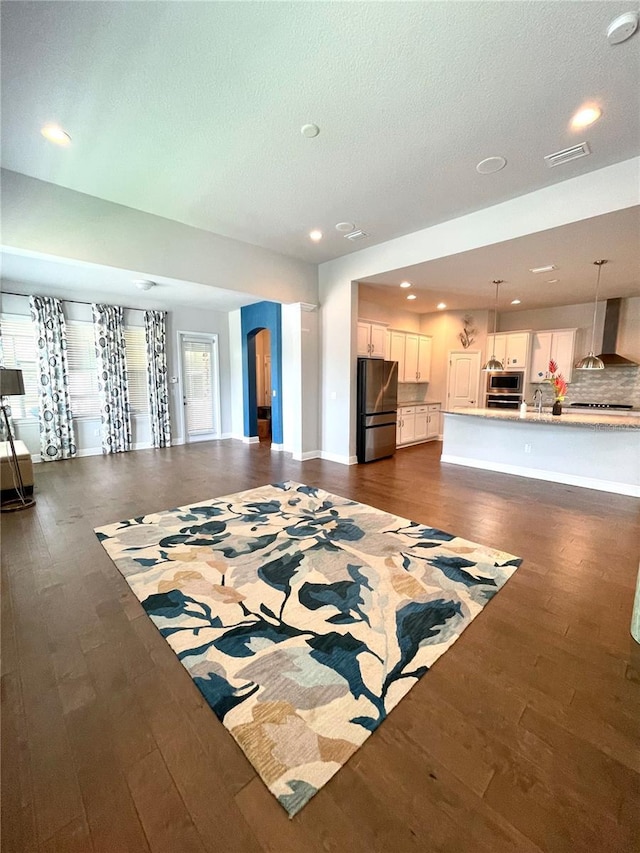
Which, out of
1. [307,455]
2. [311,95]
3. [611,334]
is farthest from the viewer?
[611,334]

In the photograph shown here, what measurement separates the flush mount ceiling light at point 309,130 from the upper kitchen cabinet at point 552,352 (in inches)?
261

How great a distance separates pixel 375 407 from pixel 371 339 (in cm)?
128

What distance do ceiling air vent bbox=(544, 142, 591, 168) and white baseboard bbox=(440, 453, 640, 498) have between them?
369 centimetres

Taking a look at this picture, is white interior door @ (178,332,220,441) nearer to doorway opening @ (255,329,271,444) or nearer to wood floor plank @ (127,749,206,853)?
doorway opening @ (255,329,271,444)

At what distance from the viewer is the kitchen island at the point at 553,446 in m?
4.27

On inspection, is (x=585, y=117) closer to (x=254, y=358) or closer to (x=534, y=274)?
(x=534, y=274)

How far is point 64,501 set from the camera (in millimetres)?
4066

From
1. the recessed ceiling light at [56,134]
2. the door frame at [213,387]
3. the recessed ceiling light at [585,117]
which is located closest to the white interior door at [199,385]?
the door frame at [213,387]

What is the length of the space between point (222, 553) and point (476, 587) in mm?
1960

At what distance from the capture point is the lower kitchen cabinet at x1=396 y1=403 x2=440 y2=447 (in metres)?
7.36

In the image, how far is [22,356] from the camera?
5715 millimetres

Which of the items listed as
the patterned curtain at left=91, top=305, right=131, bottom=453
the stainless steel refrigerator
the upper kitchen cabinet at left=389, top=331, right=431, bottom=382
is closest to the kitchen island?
the stainless steel refrigerator

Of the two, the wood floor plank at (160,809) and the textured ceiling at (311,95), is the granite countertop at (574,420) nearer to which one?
the textured ceiling at (311,95)

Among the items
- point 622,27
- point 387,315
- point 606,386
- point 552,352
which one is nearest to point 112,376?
point 387,315
